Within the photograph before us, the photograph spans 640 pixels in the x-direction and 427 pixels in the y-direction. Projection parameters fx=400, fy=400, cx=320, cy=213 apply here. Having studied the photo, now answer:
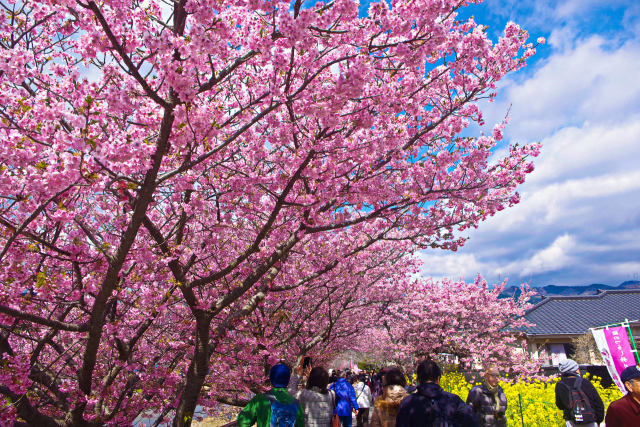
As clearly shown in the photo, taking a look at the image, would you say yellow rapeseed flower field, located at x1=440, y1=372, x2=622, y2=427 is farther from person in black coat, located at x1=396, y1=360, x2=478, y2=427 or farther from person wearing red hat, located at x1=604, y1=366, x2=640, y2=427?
person in black coat, located at x1=396, y1=360, x2=478, y2=427

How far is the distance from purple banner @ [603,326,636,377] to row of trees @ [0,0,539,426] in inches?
118

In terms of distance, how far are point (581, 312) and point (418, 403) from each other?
34.9m

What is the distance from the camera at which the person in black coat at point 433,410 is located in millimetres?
3217

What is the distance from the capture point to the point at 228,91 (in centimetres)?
666

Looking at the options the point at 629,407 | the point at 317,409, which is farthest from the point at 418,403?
the point at 629,407

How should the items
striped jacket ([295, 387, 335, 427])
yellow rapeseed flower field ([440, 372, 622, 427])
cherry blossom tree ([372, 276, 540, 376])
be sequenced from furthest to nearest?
1. cherry blossom tree ([372, 276, 540, 376])
2. yellow rapeseed flower field ([440, 372, 622, 427])
3. striped jacket ([295, 387, 335, 427])

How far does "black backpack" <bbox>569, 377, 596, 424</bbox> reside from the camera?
526 cm

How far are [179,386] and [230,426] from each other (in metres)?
1.83

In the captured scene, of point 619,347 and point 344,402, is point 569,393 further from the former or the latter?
point 344,402

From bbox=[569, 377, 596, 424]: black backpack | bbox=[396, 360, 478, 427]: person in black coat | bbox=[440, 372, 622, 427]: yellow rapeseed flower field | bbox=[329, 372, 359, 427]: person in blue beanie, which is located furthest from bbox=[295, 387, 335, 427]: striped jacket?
bbox=[440, 372, 622, 427]: yellow rapeseed flower field

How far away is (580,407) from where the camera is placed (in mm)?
5305

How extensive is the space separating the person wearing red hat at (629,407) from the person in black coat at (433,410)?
1.46 meters

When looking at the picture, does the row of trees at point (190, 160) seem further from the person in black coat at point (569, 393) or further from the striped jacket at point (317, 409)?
the person in black coat at point (569, 393)

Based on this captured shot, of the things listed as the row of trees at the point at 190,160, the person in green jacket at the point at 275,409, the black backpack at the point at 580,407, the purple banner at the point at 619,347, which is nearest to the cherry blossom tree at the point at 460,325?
the purple banner at the point at 619,347
